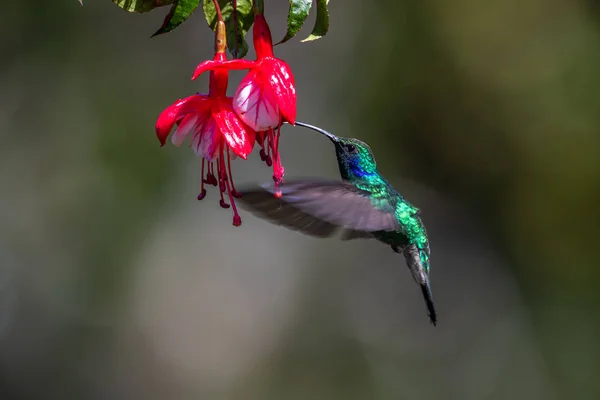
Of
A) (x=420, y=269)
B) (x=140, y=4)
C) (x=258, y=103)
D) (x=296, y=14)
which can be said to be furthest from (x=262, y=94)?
(x=420, y=269)

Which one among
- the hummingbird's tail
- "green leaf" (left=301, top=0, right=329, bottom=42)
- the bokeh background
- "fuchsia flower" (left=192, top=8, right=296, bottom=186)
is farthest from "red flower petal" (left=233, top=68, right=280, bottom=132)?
the bokeh background

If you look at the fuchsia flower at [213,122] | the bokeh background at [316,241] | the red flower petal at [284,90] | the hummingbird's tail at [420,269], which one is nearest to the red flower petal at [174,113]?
the fuchsia flower at [213,122]

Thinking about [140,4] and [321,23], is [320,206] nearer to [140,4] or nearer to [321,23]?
[321,23]

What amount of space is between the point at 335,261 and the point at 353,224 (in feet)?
9.22

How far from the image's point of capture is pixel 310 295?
4.08 meters

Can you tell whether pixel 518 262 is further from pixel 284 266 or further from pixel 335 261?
pixel 284 266

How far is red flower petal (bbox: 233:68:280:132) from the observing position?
1083 mm

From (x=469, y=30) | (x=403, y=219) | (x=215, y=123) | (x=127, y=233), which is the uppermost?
(x=469, y=30)

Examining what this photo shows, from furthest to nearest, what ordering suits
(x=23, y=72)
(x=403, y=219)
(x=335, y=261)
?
(x=335, y=261)
(x=23, y=72)
(x=403, y=219)

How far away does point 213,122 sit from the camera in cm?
111

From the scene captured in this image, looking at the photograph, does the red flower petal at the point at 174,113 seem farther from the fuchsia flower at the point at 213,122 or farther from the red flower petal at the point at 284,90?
the red flower petal at the point at 284,90

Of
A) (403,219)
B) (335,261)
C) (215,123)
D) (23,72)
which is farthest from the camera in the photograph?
(335,261)

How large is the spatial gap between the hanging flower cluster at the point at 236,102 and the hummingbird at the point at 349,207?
99mm

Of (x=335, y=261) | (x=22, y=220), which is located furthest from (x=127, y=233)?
(x=335, y=261)
